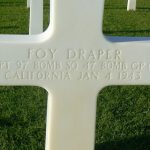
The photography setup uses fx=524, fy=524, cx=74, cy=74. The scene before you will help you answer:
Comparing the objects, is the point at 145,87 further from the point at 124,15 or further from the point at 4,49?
the point at 124,15

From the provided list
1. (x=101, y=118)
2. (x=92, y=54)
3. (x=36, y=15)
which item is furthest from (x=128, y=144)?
(x=36, y=15)

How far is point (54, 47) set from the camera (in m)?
2.10

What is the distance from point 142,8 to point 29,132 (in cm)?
718

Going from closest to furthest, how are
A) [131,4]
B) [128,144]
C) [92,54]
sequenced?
[92,54]
[128,144]
[131,4]

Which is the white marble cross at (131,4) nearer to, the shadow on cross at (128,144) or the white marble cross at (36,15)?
the white marble cross at (36,15)

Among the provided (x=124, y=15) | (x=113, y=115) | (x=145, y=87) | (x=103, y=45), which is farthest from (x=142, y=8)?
(x=103, y=45)

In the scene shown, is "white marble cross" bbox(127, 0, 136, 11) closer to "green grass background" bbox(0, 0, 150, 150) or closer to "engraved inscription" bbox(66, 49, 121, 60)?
"green grass background" bbox(0, 0, 150, 150)

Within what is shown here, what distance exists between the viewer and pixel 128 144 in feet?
9.59

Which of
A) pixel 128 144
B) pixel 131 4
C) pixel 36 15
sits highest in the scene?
pixel 131 4

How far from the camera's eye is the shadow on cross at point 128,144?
2.87m

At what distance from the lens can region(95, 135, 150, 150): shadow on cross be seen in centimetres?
287

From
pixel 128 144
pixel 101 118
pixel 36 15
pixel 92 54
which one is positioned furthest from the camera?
pixel 36 15

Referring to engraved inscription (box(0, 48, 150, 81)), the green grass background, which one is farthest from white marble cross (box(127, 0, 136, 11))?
engraved inscription (box(0, 48, 150, 81))

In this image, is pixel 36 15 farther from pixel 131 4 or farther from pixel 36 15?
pixel 131 4
